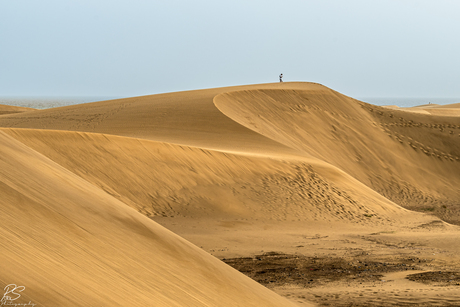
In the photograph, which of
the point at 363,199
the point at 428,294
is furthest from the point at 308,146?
the point at 428,294

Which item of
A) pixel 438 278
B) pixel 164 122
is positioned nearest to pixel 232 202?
pixel 438 278

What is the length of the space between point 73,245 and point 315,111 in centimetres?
2301

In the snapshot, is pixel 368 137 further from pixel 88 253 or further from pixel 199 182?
pixel 88 253

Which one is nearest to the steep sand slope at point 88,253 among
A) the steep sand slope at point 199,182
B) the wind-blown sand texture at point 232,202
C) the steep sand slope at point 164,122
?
the wind-blown sand texture at point 232,202

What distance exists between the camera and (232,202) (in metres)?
12.8

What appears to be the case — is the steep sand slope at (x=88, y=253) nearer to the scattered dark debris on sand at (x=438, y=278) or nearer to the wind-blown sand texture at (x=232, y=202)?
the wind-blown sand texture at (x=232, y=202)

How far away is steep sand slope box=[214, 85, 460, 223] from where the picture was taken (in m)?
21.7

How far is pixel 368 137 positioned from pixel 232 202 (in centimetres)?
1452

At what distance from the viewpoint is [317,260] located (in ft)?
26.8

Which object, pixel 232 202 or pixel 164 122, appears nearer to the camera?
pixel 232 202

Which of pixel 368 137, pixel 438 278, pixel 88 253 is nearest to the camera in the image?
pixel 88 253
